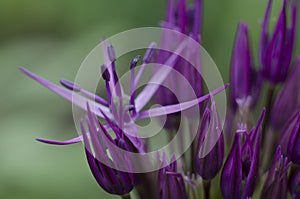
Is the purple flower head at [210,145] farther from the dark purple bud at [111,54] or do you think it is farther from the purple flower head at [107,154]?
the dark purple bud at [111,54]

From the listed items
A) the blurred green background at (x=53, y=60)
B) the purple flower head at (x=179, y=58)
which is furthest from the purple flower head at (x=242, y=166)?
the blurred green background at (x=53, y=60)

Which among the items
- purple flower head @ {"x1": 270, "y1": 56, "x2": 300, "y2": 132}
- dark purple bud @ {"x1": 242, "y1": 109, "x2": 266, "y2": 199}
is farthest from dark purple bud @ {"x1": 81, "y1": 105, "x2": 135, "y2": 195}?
purple flower head @ {"x1": 270, "y1": 56, "x2": 300, "y2": 132}

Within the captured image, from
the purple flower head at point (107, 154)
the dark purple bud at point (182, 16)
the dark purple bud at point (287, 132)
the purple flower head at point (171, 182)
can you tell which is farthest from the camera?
the dark purple bud at point (182, 16)

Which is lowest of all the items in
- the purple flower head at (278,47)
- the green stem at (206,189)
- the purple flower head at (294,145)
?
the green stem at (206,189)

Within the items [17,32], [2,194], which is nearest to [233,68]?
[2,194]

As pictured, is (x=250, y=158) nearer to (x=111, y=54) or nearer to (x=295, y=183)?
(x=295, y=183)

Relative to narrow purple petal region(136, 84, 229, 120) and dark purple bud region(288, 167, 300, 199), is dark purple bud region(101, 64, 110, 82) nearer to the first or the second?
narrow purple petal region(136, 84, 229, 120)
